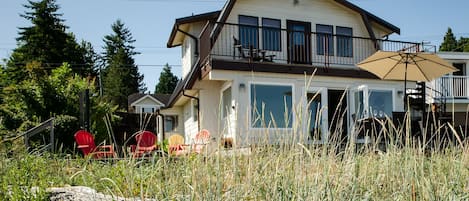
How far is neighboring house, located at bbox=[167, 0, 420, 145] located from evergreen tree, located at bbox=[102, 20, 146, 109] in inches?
1048

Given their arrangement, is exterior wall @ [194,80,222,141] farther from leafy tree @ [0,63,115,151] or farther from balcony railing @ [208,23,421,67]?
leafy tree @ [0,63,115,151]

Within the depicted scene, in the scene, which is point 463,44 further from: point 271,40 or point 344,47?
point 271,40

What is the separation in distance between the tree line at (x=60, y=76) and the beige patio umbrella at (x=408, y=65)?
575 cm

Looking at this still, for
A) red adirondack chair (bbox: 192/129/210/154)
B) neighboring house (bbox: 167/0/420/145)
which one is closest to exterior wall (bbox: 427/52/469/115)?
neighboring house (bbox: 167/0/420/145)

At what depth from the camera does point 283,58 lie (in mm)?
12547

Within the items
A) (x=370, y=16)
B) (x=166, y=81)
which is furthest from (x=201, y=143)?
(x=166, y=81)

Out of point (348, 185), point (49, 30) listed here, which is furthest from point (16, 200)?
point (49, 30)

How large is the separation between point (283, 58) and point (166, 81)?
4603 cm

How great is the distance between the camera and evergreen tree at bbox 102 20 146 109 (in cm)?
3956

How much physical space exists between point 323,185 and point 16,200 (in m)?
1.98

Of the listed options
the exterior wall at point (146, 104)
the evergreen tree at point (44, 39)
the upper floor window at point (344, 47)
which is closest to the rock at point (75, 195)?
the upper floor window at point (344, 47)

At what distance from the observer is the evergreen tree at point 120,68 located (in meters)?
39.6

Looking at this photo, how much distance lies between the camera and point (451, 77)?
17484 millimetres

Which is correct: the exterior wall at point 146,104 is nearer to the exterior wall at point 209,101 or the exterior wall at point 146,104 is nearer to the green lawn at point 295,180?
the exterior wall at point 209,101
